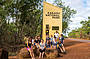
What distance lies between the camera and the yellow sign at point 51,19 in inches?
595

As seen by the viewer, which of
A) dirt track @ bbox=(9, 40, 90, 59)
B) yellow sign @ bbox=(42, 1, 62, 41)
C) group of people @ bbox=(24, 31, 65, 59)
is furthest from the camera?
yellow sign @ bbox=(42, 1, 62, 41)

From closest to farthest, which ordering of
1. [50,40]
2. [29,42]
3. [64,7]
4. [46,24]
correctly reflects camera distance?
[29,42], [50,40], [46,24], [64,7]

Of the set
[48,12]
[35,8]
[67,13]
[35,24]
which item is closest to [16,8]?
[35,8]

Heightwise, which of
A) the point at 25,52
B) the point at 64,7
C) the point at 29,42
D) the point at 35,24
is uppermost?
the point at 64,7

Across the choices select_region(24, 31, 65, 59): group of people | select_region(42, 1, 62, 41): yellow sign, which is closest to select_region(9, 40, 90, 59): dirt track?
select_region(24, 31, 65, 59): group of people

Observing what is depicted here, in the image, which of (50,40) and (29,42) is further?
(50,40)

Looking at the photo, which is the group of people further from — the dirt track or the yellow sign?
the yellow sign

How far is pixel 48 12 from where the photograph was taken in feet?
50.1

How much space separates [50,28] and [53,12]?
1957 mm

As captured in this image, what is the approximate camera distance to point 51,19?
15.1m

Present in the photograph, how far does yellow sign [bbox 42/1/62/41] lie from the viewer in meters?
15.1

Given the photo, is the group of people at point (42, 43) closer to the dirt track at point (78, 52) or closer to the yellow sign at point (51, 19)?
the dirt track at point (78, 52)

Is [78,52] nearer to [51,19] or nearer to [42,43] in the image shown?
[42,43]

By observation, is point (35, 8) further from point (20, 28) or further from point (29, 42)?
point (29, 42)
